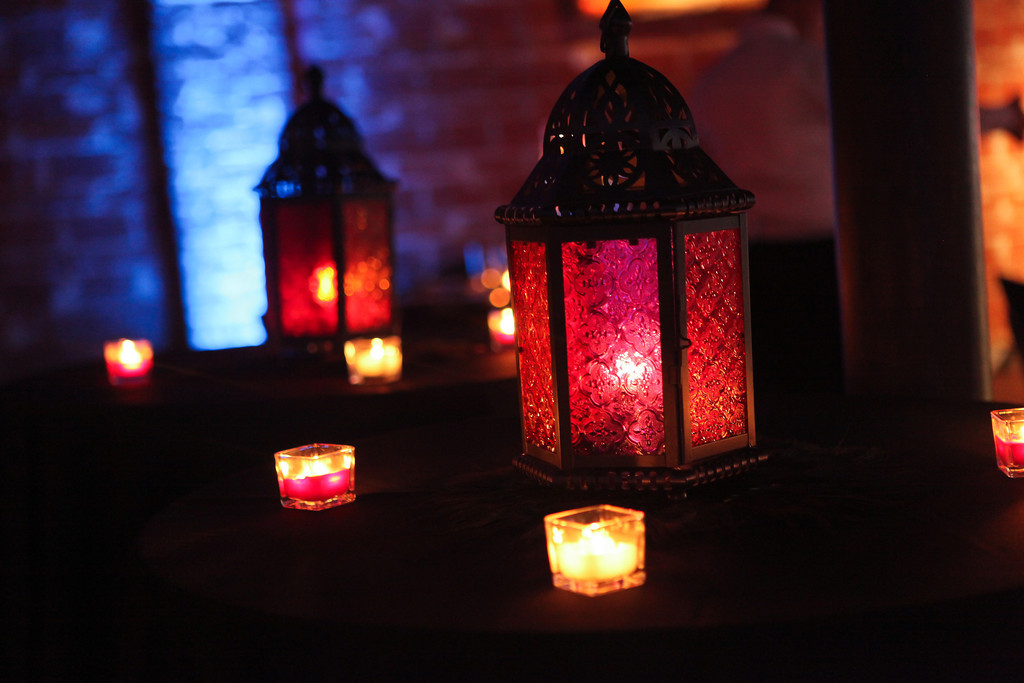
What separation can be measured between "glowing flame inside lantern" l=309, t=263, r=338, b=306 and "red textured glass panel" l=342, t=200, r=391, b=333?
3 centimetres

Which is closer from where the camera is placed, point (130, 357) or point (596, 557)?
point (596, 557)

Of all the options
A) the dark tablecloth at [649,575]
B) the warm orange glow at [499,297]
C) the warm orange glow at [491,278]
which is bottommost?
the dark tablecloth at [649,575]

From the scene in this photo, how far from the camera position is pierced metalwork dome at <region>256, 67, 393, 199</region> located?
8.71 feet

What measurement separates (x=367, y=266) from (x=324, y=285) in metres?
0.11

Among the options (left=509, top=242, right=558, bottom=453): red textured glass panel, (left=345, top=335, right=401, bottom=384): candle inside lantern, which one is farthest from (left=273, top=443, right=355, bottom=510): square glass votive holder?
(left=345, top=335, right=401, bottom=384): candle inside lantern

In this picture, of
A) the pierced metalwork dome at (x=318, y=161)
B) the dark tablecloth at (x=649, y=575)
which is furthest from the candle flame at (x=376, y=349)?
the dark tablecloth at (x=649, y=575)

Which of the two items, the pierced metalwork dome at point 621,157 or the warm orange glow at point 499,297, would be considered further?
the warm orange glow at point 499,297

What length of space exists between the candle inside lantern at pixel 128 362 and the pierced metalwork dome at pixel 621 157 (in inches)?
58.0

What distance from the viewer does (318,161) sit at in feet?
8.73

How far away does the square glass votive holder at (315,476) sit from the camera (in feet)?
4.98

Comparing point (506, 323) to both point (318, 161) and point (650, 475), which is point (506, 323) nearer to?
point (318, 161)

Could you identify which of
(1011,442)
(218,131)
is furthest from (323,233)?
(218,131)

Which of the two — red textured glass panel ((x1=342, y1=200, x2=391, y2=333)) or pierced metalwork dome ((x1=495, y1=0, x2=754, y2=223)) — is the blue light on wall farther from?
pierced metalwork dome ((x1=495, y1=0, x2=754, y2=223))

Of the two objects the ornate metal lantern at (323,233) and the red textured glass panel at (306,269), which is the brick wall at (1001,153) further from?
the red textured glass panel at (306,269)
